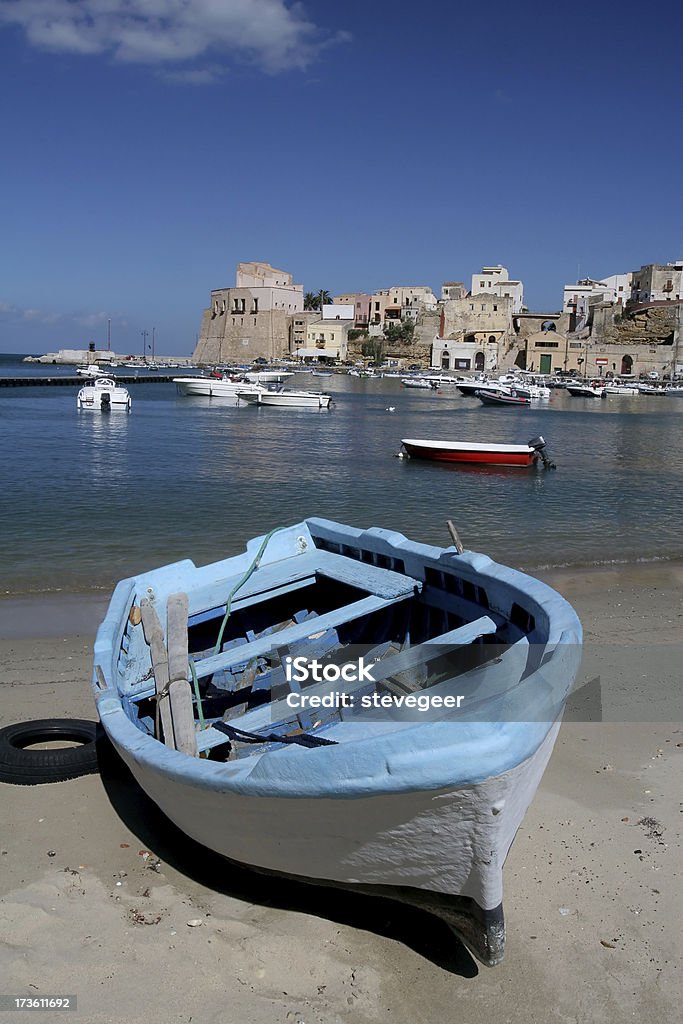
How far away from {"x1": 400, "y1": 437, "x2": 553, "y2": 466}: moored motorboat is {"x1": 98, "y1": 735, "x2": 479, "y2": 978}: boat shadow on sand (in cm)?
1938

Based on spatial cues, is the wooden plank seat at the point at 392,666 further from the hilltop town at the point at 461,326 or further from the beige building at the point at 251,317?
the beige building at the point at 251,317

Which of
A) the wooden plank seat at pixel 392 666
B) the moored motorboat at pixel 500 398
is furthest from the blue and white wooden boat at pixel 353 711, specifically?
the moored motorboat at pixel 500 398

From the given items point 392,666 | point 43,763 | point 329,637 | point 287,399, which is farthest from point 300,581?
point 287,399

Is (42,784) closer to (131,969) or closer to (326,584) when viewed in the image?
(131,969)

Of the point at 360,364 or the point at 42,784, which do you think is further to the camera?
the point at 360,364

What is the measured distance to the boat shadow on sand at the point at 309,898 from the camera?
3.41 meters

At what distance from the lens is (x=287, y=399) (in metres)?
48.1

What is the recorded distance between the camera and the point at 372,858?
308cm

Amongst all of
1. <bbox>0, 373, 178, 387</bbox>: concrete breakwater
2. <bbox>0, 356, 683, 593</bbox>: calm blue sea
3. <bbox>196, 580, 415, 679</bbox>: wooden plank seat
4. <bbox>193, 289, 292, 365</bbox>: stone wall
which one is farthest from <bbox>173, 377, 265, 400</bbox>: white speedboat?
<bbox>193, 289, 292, 365</bbox>: stone wall

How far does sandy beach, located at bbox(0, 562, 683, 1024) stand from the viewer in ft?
10.2

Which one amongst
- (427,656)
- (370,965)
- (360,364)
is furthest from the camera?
(360,364)

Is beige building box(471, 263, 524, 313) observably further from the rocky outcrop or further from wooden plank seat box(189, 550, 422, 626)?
wooden plank seat box(189, 550, 422, 626)

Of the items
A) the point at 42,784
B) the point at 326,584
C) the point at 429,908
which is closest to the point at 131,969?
the point at 429,908

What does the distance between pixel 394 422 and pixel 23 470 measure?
22.9 meters
